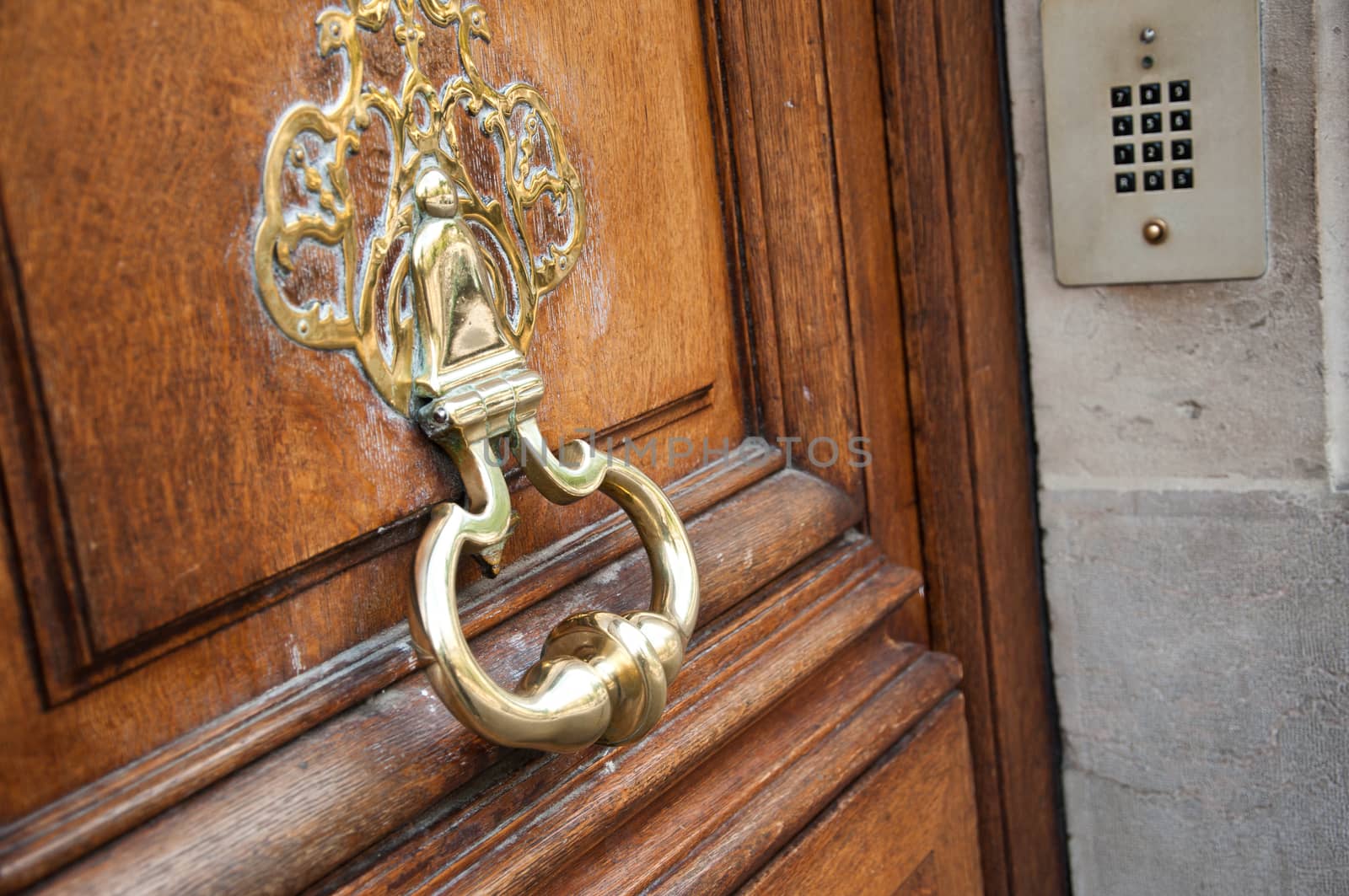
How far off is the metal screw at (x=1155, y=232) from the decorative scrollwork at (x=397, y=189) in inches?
13.3

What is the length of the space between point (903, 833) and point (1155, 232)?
0.34 m

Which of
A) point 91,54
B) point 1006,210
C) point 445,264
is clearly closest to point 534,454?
point 445,264

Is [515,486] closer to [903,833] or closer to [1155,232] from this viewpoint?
[903,833]

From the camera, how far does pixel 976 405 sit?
672mm

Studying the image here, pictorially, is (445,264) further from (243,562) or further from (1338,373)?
(1338,373)

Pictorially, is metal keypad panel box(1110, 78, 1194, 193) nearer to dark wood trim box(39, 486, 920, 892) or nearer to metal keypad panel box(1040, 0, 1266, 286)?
metal keypad panel box(1040, 0, 1266, 286)

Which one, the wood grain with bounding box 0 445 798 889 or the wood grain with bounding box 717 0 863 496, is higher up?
the wood grain with bounding box 717 0 863 496

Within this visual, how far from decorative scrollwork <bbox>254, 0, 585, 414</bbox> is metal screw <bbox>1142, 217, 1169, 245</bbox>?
0.34 meters

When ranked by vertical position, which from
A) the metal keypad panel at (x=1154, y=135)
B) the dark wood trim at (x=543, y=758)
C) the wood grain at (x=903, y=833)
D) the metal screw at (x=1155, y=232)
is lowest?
the wood grain at (x=903, y=833)

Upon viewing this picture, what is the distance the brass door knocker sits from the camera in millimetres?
357

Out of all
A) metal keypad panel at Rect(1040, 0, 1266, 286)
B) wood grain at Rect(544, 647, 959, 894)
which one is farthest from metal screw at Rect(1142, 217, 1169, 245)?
wood grain at Rect(544, 647, 959, 894)

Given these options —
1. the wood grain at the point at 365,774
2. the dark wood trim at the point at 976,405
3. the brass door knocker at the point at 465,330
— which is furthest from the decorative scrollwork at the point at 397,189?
the dark wood trim at the point at 976,405

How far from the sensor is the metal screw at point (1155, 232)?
638 millimetres

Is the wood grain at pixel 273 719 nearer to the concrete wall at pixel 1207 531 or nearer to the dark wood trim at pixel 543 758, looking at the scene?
the dark wood trim at pixel 543 758
